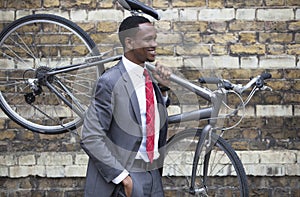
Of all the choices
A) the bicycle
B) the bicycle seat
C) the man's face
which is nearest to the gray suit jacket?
the man's face

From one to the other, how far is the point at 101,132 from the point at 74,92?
1.31 m

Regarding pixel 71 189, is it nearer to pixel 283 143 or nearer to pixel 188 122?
pixel 188 122

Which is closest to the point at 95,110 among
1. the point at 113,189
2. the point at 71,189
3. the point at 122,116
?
the point at 122,116

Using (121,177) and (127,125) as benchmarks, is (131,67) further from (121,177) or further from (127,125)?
(121,177)

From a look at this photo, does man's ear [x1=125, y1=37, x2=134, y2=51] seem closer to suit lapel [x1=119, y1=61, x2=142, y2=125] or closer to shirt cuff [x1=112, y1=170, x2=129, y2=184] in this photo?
suit lapel [x1=119, y1=61, x2=142, y2=125]

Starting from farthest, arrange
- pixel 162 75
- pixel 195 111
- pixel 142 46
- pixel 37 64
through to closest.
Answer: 1. pixel 37 64
2. pixel 195 111
3. pixel 162 75
4. pixel 142 46

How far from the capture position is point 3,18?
5.73m

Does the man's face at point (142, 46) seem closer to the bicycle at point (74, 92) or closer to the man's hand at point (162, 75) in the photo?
the man's hand at point (162, 75)

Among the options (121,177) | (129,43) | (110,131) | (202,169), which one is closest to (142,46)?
(129,43)

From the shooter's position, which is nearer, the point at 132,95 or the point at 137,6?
the point at 132,95

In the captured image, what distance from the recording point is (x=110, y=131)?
13.8 ft

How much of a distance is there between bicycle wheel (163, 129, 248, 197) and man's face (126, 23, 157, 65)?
3.44ft

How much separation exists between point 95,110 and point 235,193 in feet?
6.47

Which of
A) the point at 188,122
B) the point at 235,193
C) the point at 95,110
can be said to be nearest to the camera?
the point at 95,110
